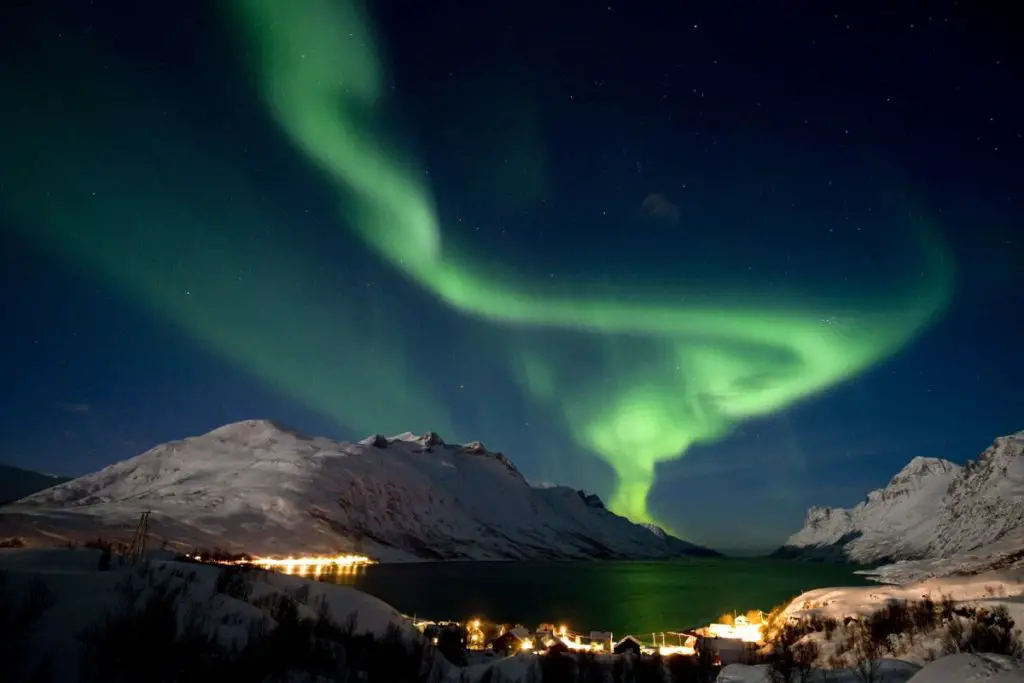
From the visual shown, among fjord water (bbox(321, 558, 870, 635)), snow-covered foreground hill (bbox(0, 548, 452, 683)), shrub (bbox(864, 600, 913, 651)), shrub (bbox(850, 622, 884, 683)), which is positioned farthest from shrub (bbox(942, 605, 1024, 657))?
fjord water (bbox(321, 558, 870, 635))

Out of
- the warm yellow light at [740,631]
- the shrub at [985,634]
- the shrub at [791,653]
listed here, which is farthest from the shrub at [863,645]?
the warm yellow light at [740,631]

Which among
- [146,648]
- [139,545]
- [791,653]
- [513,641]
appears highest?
[139,545]

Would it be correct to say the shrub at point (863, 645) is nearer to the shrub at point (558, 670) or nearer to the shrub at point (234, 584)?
the shrub at point (558, 670)

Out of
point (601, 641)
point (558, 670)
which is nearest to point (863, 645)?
point (558, 670)

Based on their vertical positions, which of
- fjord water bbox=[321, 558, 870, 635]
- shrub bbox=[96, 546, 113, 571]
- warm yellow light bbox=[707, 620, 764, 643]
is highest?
shrub bbox=[96, 546, 113, 571]

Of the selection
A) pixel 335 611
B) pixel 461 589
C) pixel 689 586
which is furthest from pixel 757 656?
pixel 689 586

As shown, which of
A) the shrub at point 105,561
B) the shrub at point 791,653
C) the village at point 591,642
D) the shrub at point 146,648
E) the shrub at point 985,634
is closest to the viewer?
the shrub at point 146,648

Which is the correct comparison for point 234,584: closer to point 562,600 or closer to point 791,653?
point 791,653

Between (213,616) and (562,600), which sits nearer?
(213,616)

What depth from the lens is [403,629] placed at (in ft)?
79.9

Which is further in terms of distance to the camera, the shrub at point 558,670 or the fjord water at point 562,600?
the fjord water at point 562,600

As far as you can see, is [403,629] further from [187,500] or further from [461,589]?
[187,500]

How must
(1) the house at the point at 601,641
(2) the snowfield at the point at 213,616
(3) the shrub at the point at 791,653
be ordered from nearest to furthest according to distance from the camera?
1. (2) the snowfield at the point at 213,616
2. (3) the shrub at the point at 791,653
3. (1) the house at the point at 601,641

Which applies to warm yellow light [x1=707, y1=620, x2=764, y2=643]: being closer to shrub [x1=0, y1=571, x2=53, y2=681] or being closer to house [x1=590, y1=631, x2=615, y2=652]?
house [x1=590, y1=631, x2=615, y2=652]
